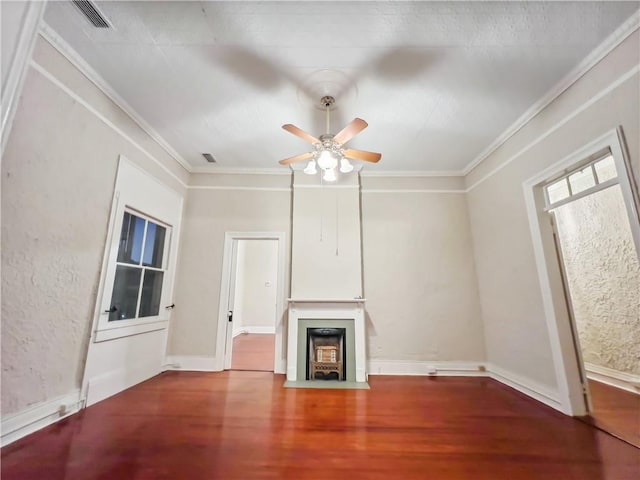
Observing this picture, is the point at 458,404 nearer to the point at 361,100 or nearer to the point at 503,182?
the point at 503,182

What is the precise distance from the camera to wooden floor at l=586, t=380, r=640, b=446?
2.12 meters

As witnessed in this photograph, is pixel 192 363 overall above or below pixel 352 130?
below

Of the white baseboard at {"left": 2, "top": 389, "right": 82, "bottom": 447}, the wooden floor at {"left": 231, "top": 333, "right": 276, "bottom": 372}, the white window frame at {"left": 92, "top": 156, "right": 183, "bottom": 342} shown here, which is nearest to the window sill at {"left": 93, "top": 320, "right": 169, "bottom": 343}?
the white window frame at {"left": 92, "top": 156, "right": 183, "bottom": 342}

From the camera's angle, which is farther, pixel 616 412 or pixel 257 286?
pixel 257 286

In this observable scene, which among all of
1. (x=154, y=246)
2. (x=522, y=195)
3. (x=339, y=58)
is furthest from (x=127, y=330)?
(x=522, y=195)

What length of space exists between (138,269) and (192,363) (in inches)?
61.5

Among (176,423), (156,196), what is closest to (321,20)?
(156,196)

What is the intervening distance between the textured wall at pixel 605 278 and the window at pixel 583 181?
79cm

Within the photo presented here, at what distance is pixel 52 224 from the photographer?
2.15m

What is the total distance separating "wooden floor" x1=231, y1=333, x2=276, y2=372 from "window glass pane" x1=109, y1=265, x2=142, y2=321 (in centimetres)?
168

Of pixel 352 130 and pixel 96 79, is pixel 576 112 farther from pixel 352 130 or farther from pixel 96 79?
pixel 96 79

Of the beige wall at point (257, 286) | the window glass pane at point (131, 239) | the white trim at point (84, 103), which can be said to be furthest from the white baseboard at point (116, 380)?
the beige wall at point (257, 286)

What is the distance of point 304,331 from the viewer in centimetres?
369

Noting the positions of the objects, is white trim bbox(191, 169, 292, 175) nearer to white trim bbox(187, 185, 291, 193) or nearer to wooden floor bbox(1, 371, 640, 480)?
white trim bbox(187, 185, 291, 193)
